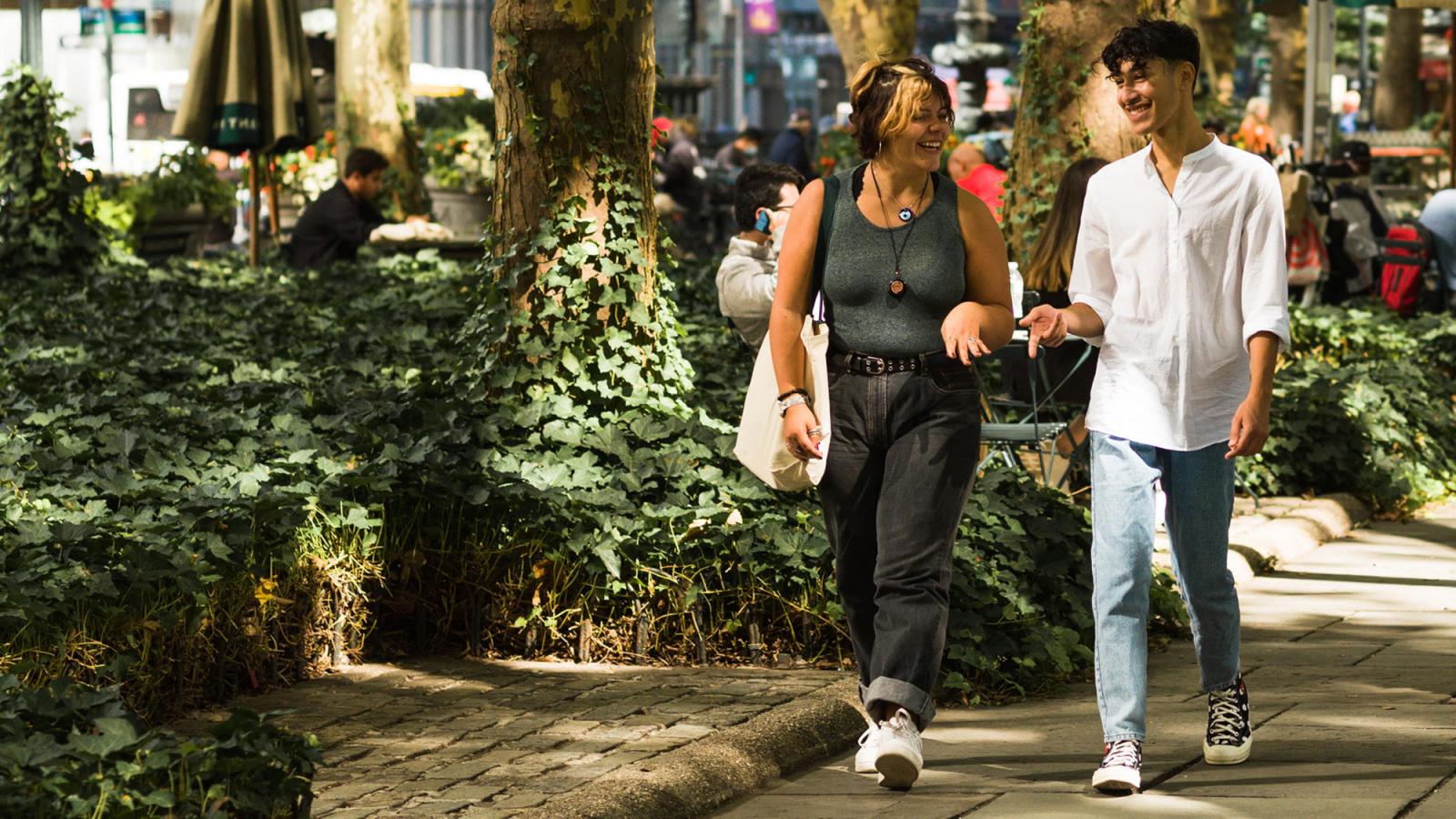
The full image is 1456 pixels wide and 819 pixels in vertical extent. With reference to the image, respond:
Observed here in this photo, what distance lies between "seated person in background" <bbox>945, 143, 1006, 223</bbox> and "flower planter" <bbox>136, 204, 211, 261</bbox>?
7093mm

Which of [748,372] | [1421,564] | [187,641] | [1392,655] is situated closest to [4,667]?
[187,641]

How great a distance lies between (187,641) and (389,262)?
9.88 metres

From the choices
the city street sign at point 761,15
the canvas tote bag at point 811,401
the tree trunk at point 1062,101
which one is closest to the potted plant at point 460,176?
the tree trunk at point 1062,101

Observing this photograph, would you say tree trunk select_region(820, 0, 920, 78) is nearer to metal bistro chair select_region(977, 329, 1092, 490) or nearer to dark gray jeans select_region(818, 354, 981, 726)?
metal bistro chair select_region(977, 329, 1092, 490)

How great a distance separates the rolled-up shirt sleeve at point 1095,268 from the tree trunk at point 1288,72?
29209 millimetres

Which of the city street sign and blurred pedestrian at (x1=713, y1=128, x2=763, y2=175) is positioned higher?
A: the city street sign

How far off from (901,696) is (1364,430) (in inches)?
219

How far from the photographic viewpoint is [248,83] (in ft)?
52.2

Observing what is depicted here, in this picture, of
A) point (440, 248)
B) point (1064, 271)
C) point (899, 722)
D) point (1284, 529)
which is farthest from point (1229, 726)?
point (440, 248)

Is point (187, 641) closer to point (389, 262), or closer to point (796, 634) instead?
point (796, 634)

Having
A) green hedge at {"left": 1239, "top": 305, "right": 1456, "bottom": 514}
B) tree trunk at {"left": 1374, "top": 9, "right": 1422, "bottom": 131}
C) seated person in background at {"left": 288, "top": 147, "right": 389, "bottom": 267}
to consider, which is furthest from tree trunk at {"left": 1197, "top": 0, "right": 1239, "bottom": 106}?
green hedge at {"left": 1239, "top": 305, "right": 1456, "bottom": 514}

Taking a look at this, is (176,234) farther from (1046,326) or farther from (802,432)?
(1046,326)

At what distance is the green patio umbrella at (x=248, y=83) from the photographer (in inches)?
623

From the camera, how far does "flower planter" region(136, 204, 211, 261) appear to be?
19.5 m
